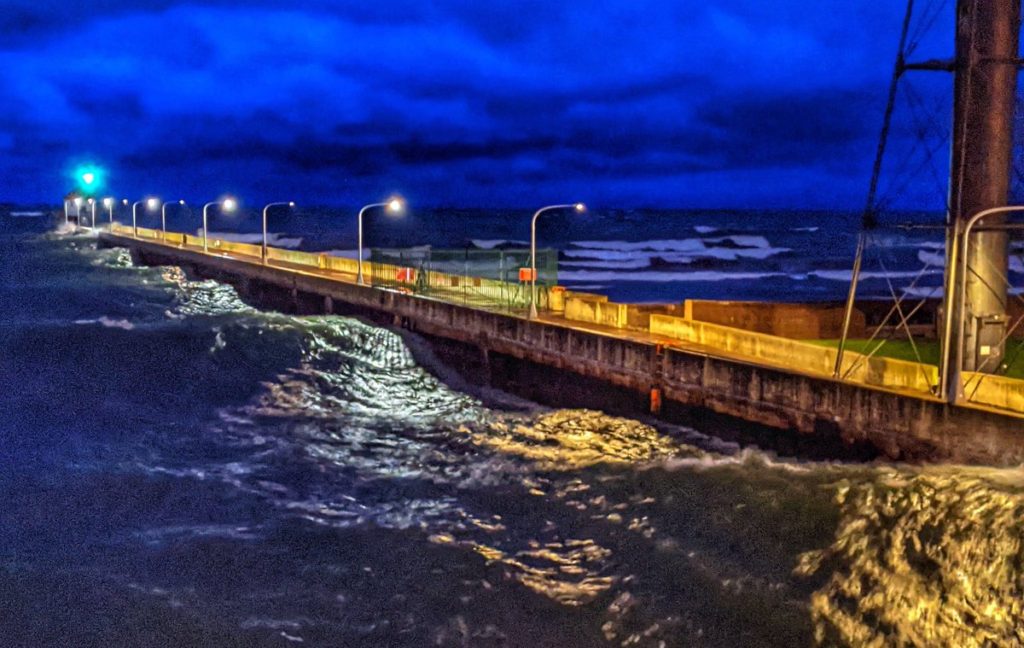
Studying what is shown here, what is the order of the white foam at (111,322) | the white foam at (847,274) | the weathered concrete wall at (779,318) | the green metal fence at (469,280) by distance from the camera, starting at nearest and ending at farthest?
the weathered concrete wall at (779,318) < the green metal fence at (469,280) < the white foam at (111,322) < the white foam at (847,274)

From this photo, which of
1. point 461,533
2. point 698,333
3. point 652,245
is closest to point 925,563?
point 461,533

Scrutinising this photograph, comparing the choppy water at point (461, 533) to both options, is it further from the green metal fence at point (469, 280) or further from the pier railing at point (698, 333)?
the green metal fence at point (469, 280)

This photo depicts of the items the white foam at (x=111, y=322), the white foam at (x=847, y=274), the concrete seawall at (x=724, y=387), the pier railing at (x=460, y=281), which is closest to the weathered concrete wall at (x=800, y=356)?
the concrete seawall at (x=724, y=387)

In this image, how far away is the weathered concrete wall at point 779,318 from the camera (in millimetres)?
34469

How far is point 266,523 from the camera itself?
1914 cm

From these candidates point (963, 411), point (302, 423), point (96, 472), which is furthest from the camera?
point (302, 423)

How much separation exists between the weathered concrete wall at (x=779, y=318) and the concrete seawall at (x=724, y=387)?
3551 millimetres

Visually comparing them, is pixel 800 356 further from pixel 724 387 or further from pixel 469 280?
pixel 469 280

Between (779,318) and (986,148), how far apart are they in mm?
11603

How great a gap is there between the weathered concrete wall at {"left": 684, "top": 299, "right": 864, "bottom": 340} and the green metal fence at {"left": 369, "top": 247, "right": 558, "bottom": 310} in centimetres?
642

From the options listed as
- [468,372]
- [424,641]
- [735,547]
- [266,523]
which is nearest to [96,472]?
[266,523]

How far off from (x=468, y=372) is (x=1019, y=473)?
73.2 ft

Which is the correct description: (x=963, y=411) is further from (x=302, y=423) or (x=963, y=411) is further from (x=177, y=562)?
(x=302, y=423)

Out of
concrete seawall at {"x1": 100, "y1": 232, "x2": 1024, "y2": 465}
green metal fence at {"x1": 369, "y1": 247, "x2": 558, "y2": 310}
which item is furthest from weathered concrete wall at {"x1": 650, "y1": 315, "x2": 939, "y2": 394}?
green metal fence at {"x1": 369, "y1": 247, "x2": 558, "y2": 310}
